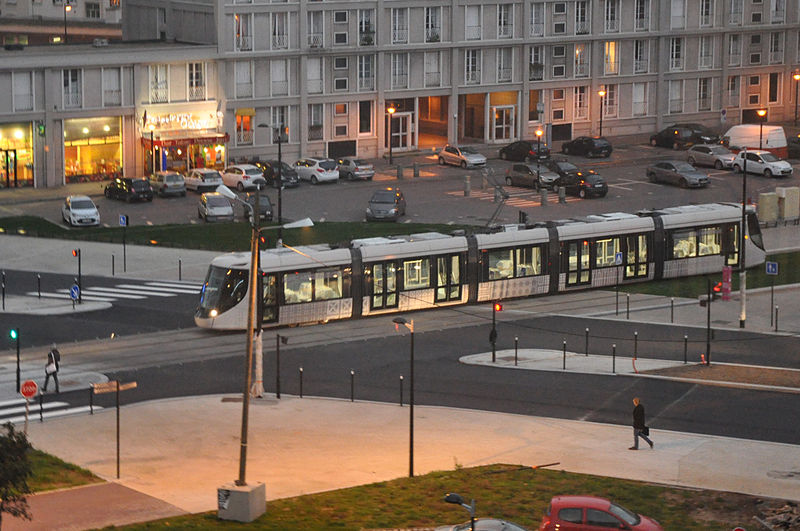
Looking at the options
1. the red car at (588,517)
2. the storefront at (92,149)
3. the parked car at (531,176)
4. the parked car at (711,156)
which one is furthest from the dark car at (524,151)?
the red car at (588,517)

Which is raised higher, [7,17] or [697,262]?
[7,17]

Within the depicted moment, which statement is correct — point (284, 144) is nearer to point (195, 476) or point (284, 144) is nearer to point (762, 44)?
point (762, 44)

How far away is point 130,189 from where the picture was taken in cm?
7581

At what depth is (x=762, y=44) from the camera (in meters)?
105

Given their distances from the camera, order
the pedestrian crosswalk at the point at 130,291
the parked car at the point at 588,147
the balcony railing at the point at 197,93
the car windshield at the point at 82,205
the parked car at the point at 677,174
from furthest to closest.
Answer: the parked car at the point at 588,147, the balcony railing at the point at 197,93, the parked car at the point at 677,174, the car windshield at the point at 82,205, the pedestrian crosswalk at the point at 130,291

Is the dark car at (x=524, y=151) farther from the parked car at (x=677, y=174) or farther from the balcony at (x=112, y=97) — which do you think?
the balcony at (x=112, y=97)

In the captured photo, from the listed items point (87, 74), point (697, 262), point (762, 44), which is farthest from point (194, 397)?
point (762, 44)

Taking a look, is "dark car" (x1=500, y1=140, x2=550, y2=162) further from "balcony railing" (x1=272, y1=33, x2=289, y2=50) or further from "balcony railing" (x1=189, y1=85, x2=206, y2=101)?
"balcony railing" (x1=189, y1=85, x2=206, y2=101)

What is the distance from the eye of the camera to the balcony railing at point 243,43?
86188mm

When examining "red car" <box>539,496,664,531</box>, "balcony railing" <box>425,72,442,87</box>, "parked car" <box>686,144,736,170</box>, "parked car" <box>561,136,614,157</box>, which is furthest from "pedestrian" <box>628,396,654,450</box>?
"balcony railing" <box>425,72,442,87</box>

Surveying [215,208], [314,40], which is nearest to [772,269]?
[215,208]

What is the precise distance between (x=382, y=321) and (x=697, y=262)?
14.9 meters

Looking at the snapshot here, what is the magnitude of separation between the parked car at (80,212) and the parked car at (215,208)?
5026 millimetres

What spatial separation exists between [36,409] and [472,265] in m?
18.9
